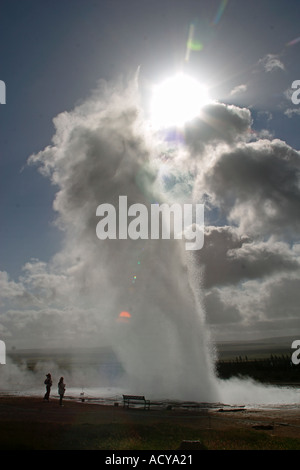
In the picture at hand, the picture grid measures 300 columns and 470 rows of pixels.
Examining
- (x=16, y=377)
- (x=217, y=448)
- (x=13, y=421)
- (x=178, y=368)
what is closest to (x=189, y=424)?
(x=217, y=448)

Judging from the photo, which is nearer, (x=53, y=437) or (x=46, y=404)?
(x=53, y=437)

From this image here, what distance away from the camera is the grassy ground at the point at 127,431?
41.7 ft

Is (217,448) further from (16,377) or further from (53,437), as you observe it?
(16,377)

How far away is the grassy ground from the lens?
Result: 41.7 ft

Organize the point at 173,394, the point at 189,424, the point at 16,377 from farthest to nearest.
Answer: the point at 16,377 → the point at 173,394 → the point at 189,424

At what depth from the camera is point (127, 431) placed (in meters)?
15.1

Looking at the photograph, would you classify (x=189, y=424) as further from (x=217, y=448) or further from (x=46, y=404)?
(x=46, y=404)

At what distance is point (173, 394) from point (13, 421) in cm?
1841

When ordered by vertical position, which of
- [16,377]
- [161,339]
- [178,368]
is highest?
[161,339]
